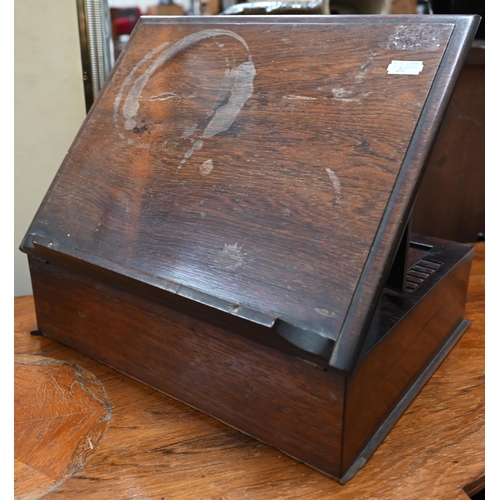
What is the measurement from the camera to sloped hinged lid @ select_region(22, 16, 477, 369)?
83cm

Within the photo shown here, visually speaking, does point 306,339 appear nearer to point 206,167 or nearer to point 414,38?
point 206,167

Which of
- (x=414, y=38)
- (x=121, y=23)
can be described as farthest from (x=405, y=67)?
(x=121, y=23)

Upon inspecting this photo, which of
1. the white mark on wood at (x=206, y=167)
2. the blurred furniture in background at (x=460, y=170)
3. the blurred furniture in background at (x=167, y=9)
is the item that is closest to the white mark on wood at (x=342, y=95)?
the white mark on wood at (x=206, y=167)

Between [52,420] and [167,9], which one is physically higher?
[167,9]

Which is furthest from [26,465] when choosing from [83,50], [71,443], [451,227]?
[451,227]

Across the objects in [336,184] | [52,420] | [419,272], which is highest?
[336,184]

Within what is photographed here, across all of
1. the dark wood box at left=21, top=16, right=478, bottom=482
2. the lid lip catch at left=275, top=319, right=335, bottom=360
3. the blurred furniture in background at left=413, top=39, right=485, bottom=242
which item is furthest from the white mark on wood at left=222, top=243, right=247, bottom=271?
the blurred furniture in background at left=413, top=39, right=485, bottom=242

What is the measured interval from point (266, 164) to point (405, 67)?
270 mm

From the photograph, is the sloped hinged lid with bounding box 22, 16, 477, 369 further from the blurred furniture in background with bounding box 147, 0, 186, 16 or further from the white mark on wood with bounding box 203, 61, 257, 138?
the blurred furniture in background with bounding box 147, 0, 186, 16

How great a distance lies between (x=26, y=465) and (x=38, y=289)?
1.39 feet

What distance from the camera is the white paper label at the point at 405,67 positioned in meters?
0.89

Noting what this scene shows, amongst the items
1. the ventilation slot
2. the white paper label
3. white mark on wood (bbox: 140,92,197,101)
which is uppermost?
the white paper label

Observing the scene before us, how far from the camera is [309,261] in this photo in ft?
2.77

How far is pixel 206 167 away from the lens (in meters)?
1.02
